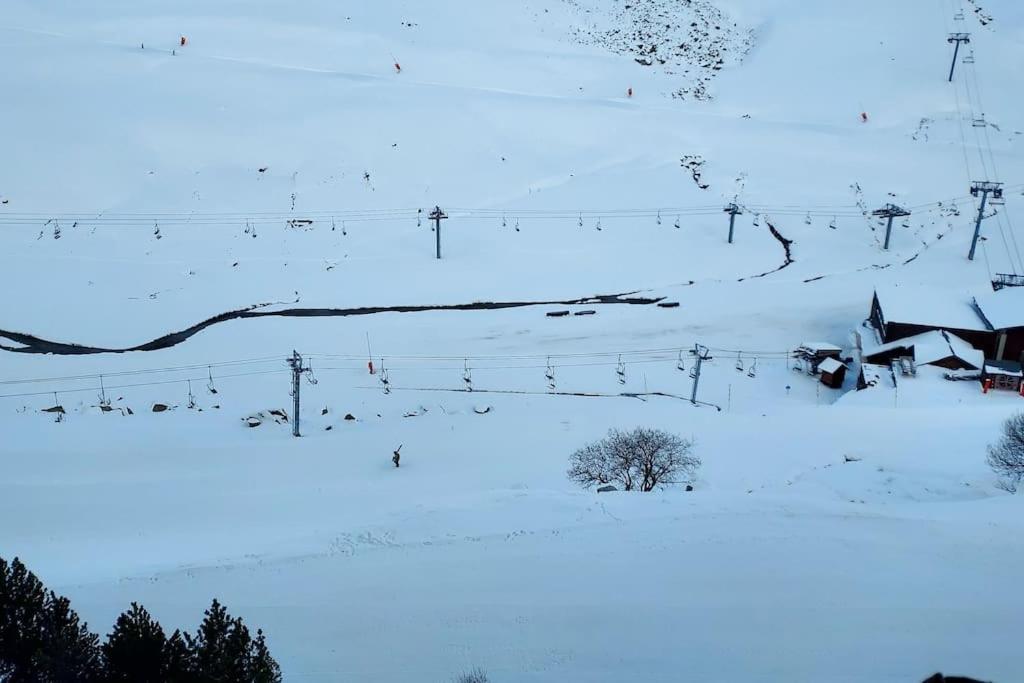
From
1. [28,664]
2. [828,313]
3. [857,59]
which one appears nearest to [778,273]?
[828,313]

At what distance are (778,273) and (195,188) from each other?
2322cm

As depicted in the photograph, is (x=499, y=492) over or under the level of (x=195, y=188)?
under

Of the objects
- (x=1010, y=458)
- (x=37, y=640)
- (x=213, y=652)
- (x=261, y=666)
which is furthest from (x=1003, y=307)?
(x=37, y=640)

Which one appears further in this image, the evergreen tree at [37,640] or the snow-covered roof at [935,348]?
the snow-covered roof at [935,348]

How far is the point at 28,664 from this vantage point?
955 cm

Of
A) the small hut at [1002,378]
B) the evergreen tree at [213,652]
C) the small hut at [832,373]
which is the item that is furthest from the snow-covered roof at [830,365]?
the evergreen tree at [213,652]

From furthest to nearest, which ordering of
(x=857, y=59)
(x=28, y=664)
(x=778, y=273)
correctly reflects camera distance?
(x=857, y=59), (x=778, y=273), (x=28, y=664)

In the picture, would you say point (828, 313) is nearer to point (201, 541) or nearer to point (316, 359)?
point (316, 359)

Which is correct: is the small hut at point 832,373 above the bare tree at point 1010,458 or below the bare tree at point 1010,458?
above

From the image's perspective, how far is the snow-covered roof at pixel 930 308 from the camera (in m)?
24.9

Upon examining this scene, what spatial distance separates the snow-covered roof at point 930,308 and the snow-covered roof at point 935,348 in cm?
45

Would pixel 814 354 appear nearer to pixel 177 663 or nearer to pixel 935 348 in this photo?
pixel 935 348

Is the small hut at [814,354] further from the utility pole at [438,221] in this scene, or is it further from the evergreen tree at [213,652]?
the evergreen tree at [213,652]

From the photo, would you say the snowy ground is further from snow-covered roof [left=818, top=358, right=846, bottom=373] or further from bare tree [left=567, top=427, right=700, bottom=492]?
bare tree [left=567, top=427, right=700, bottom=492]
